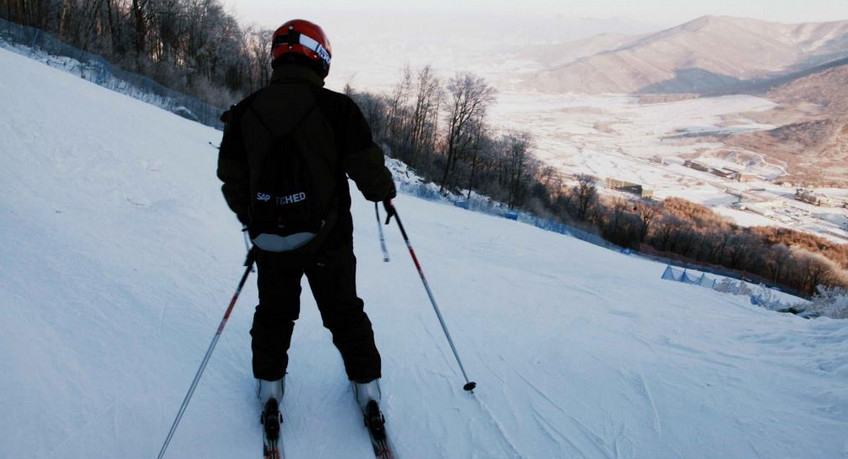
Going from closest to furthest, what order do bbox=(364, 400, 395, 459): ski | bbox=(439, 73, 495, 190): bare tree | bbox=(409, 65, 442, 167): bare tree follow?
1. bbox=(364, 400, 395, 459): ski
2. bbox=(439, 73, 495, 190): bare tree
3. bbox=(409, 65, 442, 167): bare tree

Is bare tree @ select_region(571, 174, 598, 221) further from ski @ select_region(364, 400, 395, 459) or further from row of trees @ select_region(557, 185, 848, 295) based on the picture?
ski @ select_region(364, 400, 395, 459)

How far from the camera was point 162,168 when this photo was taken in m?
6.31

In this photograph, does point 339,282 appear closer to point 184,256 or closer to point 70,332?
point 70,332

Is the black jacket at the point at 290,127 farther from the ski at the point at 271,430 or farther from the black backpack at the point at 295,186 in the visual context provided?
the ski at the point at 271,430

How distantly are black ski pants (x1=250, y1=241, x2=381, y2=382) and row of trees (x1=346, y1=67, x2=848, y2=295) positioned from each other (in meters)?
41.1

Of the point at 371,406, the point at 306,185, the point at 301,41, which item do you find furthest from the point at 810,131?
the point at 306,185

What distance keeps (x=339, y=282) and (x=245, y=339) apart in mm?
1377

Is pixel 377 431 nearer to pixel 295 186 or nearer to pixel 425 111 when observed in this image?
pixel 295 186

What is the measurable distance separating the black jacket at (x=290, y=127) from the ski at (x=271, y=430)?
3.45 ft

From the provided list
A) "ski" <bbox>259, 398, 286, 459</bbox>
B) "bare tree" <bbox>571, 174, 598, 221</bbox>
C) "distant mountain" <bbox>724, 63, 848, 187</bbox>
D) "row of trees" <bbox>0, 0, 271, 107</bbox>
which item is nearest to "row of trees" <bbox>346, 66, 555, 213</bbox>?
"bare tree" <bbox>571, 174, 598, 221</bbox>

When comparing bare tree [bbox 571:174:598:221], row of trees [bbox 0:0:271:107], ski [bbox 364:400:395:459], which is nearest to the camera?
ski [bbox 364:400:395:459]

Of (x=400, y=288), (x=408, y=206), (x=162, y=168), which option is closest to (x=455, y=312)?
(x=400, y=288)

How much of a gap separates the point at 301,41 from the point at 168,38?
1866 inches

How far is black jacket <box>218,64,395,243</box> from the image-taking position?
216cm
